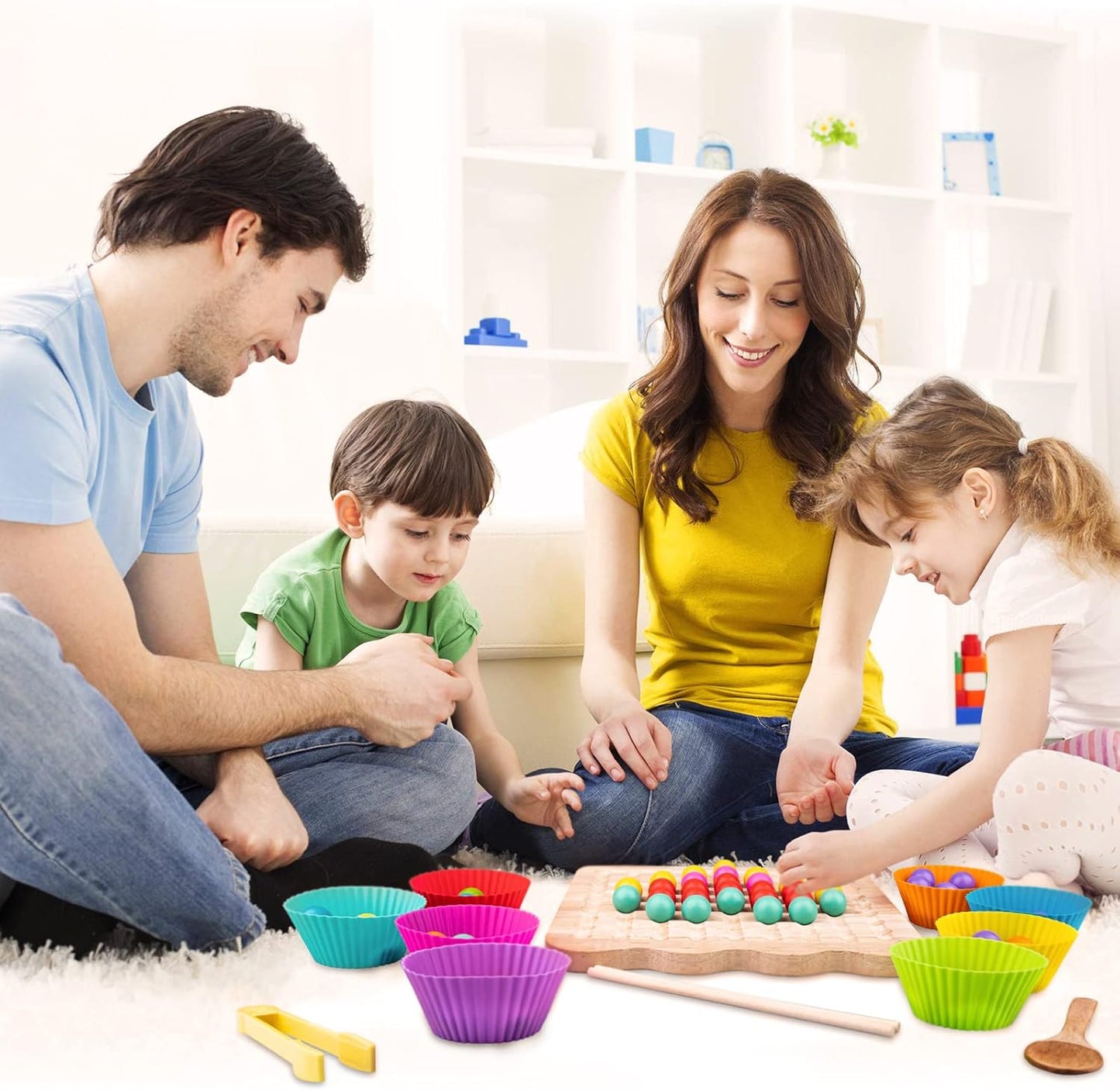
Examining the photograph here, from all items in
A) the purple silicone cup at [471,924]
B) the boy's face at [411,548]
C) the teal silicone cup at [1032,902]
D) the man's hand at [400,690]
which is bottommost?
the teal silicone cup at [1032,902]

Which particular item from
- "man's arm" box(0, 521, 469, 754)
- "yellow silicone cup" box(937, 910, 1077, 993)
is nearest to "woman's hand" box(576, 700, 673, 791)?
"man's arm" box(0, 521, 469, 754)

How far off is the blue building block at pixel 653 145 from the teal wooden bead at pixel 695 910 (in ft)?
9.07

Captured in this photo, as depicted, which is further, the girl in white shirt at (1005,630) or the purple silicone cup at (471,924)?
the girl in white shirt at (1005,630)

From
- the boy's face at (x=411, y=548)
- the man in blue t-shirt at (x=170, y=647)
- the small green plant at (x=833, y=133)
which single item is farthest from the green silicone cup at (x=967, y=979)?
the small green plant at (x=833, y=133)

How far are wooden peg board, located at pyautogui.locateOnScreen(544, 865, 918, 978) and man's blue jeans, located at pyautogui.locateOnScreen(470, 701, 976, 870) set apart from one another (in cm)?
28

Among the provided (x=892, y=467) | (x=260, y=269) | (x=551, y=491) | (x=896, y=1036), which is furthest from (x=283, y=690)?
(x=551, y=491)

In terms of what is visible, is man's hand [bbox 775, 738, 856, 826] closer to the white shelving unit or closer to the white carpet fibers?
the white carpet fibers

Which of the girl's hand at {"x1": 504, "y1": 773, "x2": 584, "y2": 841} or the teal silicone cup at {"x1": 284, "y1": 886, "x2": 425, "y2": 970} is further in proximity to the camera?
the girl's hand at {"x1": 504, "y1": 773, "x2": 584, "y2": 841}

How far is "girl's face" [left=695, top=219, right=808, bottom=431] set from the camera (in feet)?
5.00

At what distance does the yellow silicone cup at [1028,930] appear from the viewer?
3.13ft

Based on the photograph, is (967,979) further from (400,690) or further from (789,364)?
(789,364)

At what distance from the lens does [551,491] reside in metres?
2.14

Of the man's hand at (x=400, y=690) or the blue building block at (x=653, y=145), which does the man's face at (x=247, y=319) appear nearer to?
the man's hand at (x=400, y=690)

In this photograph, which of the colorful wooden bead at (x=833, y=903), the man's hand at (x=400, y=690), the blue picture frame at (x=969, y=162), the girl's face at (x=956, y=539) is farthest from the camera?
the blue picture frame at (x=969, y=162)
